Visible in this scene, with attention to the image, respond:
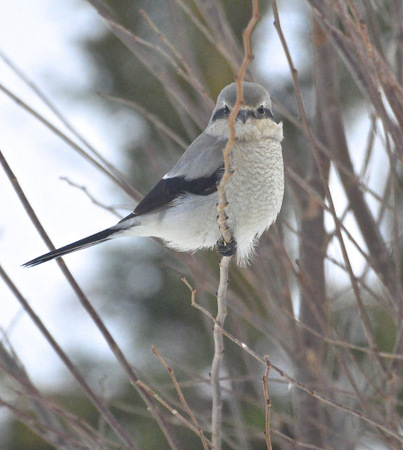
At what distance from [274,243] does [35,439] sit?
10.1 feet

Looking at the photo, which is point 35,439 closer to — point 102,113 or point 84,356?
point 84,356

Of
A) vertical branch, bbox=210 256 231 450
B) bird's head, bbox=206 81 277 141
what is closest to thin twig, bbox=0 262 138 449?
vertical branch, bbox=210 256 231 450

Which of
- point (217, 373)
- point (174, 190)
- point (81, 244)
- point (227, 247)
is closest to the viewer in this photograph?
point (217, 373)

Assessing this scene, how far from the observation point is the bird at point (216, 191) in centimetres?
264

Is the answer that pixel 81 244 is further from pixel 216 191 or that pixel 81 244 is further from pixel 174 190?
pixel 216 191

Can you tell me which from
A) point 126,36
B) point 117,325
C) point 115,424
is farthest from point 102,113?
point 115,424

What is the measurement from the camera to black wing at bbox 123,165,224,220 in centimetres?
274

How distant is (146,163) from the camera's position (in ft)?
17.2

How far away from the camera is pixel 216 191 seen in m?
2.72

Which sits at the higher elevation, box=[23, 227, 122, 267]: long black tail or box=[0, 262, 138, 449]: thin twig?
box=[23, 227, 122, 267]: long black tail

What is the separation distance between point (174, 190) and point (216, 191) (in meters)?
0.21

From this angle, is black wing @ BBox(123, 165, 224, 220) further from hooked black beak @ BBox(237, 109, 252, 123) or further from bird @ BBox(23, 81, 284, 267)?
hooked black beak @ BBox(237, 109, 252, 123)

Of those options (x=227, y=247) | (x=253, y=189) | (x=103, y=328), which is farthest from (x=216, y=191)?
(x=103, y=328)

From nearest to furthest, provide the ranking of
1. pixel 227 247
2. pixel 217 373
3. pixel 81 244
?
pixel 217 373 < pixel 227 247 < pixel 81 244
